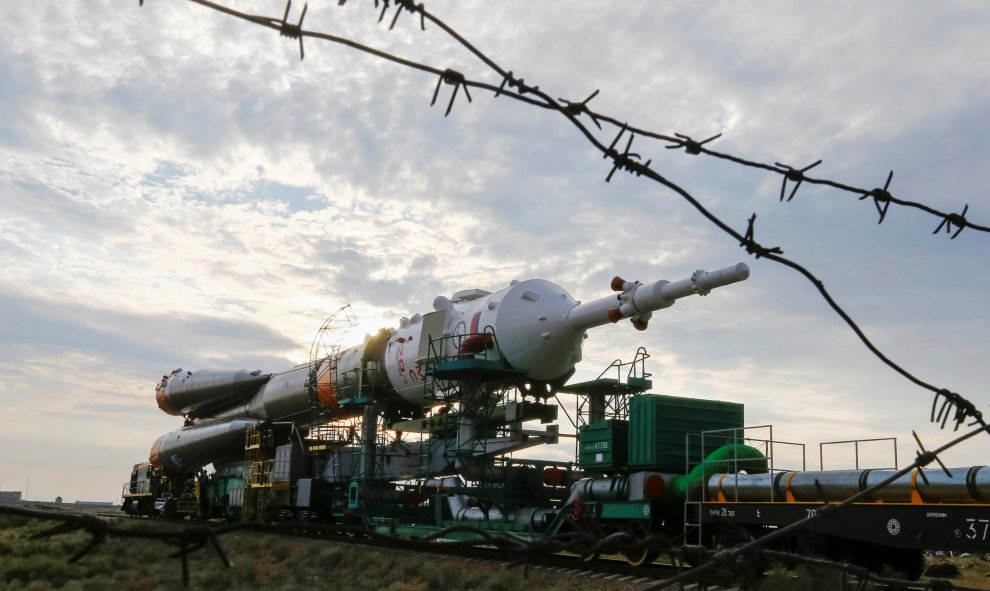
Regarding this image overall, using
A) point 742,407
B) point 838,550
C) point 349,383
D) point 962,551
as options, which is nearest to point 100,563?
point 349,383

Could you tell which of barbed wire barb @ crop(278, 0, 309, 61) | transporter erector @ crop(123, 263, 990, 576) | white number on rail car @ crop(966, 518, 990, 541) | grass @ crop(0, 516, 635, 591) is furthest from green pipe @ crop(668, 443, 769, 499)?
barbed wire barb @ crop(278, 0, 309, 61)

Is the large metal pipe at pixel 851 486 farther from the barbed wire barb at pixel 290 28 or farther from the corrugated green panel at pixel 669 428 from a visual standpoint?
the barbed wire barb at pixel 290 28

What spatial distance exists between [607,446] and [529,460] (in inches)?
144

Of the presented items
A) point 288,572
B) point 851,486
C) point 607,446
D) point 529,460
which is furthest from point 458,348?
point 851,486

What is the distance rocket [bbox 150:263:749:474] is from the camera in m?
18.2

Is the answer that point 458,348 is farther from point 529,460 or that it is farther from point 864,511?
point 864,511

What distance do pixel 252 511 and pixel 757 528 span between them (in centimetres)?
2070

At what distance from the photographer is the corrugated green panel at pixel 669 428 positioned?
1617 centimetres

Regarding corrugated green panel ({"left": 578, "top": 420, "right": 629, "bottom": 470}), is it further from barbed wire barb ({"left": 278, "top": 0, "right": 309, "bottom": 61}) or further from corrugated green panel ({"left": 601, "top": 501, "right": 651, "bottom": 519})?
barbed wire barb ({"left": 278, "top": 0, "right": 309, "bottom": 61})

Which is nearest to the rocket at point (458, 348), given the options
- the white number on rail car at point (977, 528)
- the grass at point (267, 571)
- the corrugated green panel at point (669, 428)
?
the corrugated green panel at point (669, 428)

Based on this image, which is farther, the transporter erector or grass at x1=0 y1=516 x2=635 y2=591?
grass at x1=0 y1=516 x2=635 y2=591

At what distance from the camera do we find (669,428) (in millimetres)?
16453

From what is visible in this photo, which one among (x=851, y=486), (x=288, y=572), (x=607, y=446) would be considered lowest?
(x=288, y=572)

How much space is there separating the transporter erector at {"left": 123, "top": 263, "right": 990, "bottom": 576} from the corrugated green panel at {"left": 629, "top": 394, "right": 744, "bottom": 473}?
0.12ft
